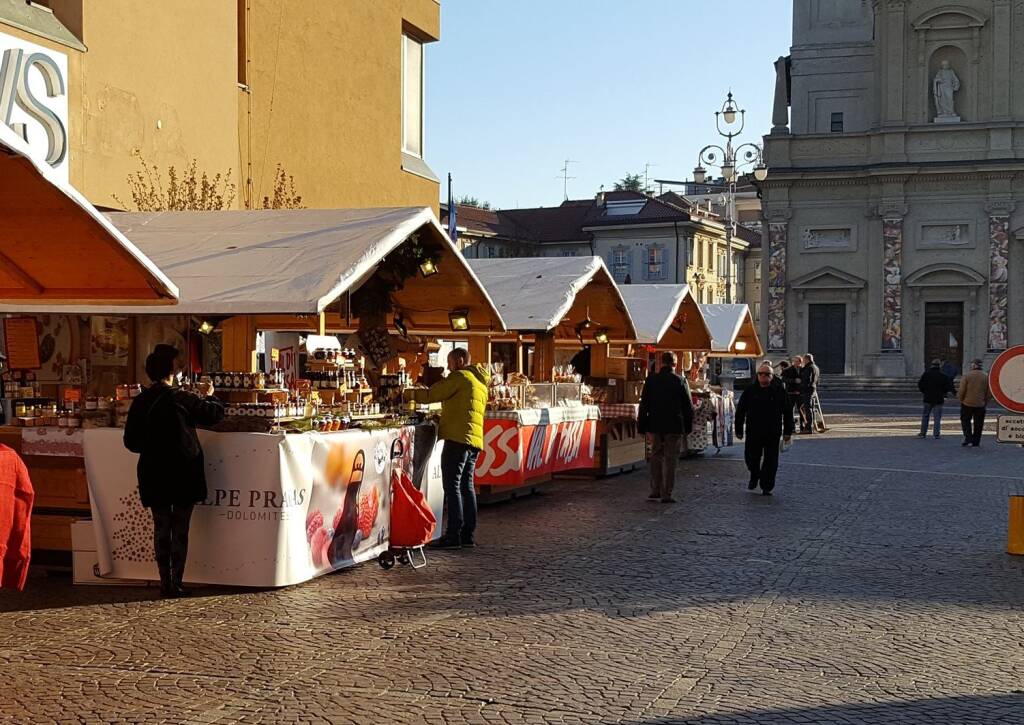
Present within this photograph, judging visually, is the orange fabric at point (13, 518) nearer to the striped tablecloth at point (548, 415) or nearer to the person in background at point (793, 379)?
the striped tablecloth at point (548, 415)

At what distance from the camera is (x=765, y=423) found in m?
17.0

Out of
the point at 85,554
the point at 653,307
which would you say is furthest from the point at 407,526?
the point at 653,307

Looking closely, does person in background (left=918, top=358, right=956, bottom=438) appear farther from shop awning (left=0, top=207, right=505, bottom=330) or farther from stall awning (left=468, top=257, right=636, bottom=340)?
shop awning (left=0, top=207, right=505, bottom=330)

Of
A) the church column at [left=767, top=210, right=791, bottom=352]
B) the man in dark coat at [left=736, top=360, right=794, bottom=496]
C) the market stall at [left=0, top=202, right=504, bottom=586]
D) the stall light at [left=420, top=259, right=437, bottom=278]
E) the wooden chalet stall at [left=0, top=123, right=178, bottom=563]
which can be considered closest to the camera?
the wooden chalet stall at [left=0, top=123, right=178, bottom=563]

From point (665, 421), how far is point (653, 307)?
25.0 ft

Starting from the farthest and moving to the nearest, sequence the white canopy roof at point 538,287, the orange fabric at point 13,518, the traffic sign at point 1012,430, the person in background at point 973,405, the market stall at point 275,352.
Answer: the person in background at point 973,405 → the white canopy roof at point 538,287 → the traffic sign at point 1012,430 → the market stall at point 275,352 → the orange fabric at point 13,518

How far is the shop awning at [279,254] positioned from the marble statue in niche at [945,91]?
172 ft

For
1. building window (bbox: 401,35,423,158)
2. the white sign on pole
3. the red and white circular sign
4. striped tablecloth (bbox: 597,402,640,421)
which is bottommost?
striped tablecloth (bbox: 597,402,640,421)

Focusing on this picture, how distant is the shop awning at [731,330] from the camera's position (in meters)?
28.3

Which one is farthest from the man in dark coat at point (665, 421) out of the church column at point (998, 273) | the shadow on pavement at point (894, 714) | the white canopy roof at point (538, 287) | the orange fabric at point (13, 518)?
the church column at point (998, 273)

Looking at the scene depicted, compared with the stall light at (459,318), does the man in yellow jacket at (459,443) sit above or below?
below

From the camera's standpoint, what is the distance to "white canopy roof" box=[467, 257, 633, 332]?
685 inches

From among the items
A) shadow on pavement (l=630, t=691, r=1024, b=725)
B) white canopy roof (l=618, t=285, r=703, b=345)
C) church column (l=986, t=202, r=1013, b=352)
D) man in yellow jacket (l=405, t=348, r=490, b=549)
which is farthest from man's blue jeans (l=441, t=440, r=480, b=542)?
church column (l=986, t=202, r=1013, b=352)

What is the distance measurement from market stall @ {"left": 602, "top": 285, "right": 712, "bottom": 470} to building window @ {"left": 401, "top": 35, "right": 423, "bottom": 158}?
18.3 feet
